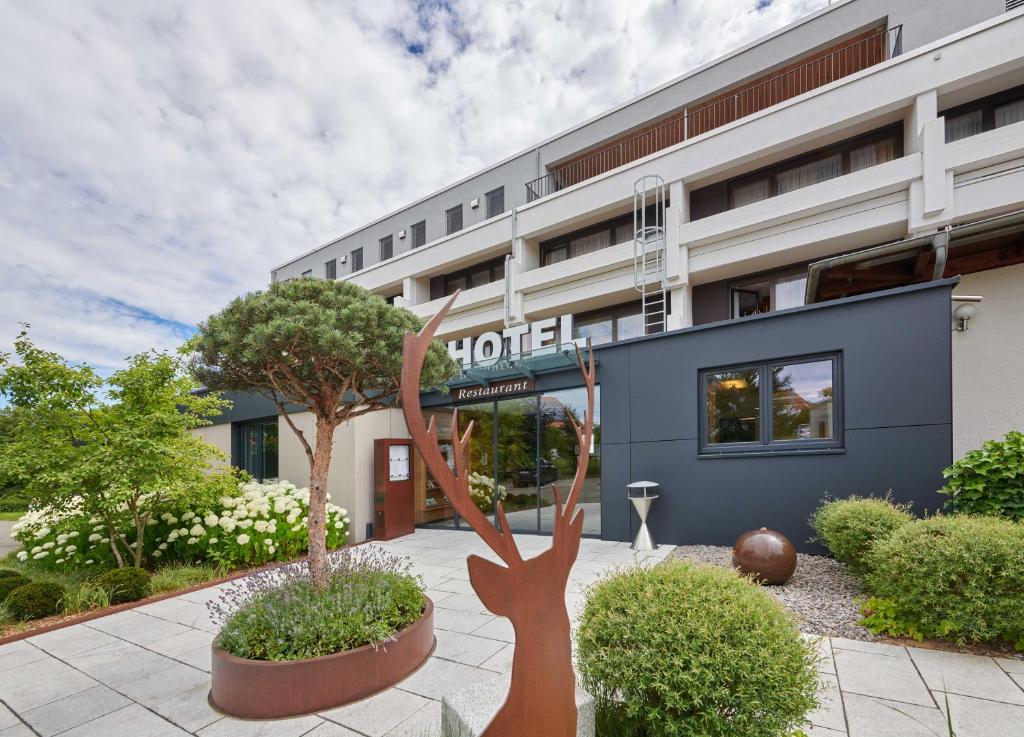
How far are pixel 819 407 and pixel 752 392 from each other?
0.96 metres

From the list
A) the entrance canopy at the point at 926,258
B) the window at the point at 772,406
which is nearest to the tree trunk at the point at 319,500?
the window at the point at 772,406

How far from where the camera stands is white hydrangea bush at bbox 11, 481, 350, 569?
755 cm

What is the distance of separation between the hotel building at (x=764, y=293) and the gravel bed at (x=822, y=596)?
1.06 meters

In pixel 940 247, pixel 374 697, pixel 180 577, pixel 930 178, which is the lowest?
pixel 180 577

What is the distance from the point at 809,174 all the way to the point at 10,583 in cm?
1660

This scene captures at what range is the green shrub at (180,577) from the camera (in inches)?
260

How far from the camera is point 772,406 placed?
7789 mm

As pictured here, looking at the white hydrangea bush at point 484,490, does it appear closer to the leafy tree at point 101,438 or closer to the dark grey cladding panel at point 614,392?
the dark grey cladding panel at point 614,392

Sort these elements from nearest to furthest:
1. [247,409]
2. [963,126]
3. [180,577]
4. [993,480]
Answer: [993,480] → [180,577] → [963,126] → [247,409]

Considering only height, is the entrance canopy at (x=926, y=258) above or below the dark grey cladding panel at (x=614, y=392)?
above

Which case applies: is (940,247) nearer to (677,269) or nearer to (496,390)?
(677,269)

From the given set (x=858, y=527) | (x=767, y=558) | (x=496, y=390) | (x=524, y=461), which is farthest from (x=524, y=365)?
(x=858, y=527)

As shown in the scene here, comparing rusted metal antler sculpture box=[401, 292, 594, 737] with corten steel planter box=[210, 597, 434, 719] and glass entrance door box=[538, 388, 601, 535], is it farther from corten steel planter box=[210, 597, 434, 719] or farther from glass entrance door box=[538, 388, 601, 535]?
glass entrance door box=[538, 388, 601, 535]

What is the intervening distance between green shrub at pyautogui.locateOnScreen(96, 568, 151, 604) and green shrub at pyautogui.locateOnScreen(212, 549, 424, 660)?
10.8 ft
